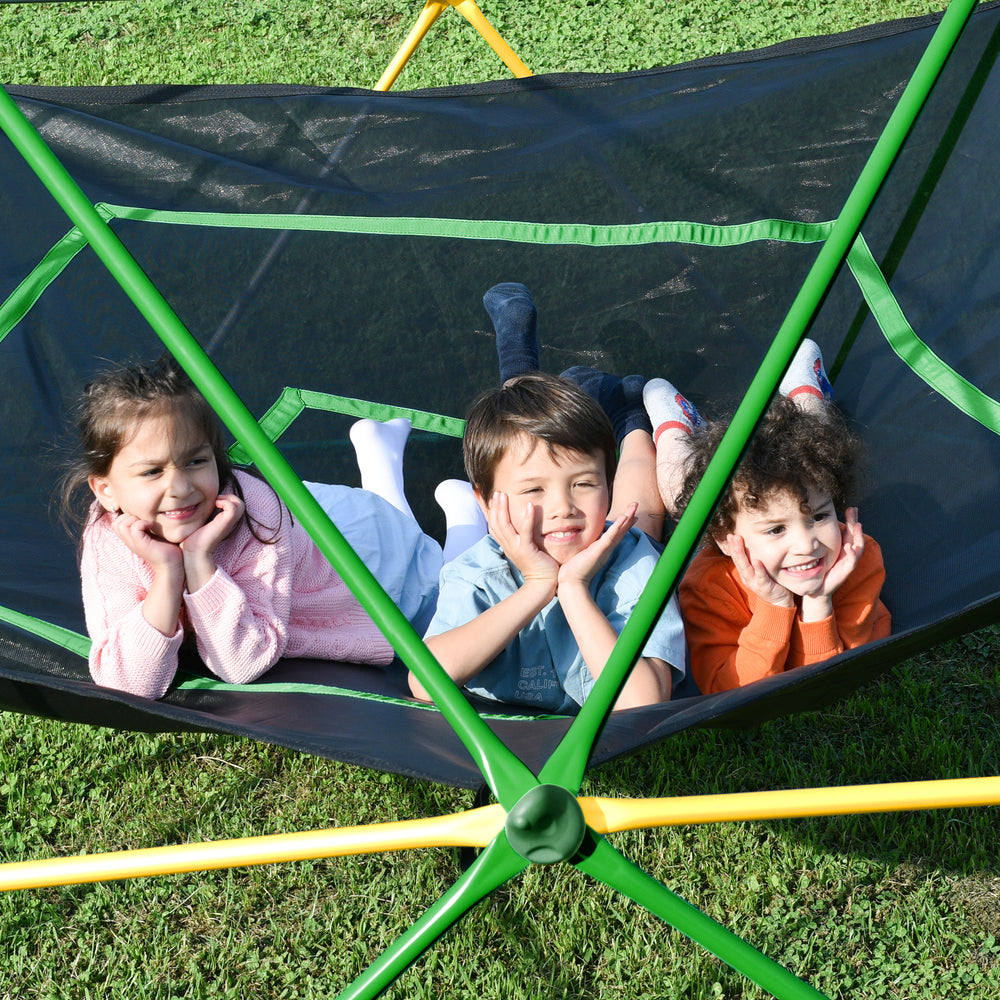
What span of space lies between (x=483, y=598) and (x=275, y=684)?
Result: 0.96 ft

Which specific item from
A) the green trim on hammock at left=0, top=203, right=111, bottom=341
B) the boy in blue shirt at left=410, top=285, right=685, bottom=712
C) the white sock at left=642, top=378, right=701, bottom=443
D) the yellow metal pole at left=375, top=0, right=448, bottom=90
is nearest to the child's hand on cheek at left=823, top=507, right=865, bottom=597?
the boy in blue shirt at left=410, top=285, right=685, bottom=712

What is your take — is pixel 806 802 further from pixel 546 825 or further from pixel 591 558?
pixel 591 558

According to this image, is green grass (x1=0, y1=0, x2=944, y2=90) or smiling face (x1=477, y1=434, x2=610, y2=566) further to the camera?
green grass (x1=0, y1=0, x2=944, y2=90)

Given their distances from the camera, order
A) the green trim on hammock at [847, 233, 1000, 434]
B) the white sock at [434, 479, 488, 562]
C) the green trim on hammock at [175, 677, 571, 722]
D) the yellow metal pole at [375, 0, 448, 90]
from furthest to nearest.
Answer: the yellow metal pole at [375, 0, 448, 90], the white sock at [434, 479, 488, 562], the green trim on hammock at [847, 233, 1000, 434], the green trim on hammock at [175, 677, 571, 722]

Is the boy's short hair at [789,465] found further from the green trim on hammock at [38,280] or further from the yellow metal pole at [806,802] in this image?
the green trim on hammock at [38,280]

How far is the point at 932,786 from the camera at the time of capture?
2.84 ft

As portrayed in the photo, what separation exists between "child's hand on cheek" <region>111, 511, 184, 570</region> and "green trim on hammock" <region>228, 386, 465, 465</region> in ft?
1.70

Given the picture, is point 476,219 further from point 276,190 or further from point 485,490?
point 485,490

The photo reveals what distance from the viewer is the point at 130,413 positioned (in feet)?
4.38

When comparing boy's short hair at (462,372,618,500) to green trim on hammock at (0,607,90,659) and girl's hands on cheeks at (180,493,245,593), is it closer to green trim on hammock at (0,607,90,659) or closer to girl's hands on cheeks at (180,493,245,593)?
girl's hands on cheeks at (180,493,245,593)

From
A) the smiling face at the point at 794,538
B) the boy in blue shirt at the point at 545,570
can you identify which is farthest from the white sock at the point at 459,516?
the smiling face at the point at 794,538

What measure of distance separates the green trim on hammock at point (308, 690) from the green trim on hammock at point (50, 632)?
0.52ft

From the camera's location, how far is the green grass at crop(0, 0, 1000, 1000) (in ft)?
4.69

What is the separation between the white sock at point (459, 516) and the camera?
1671mm
